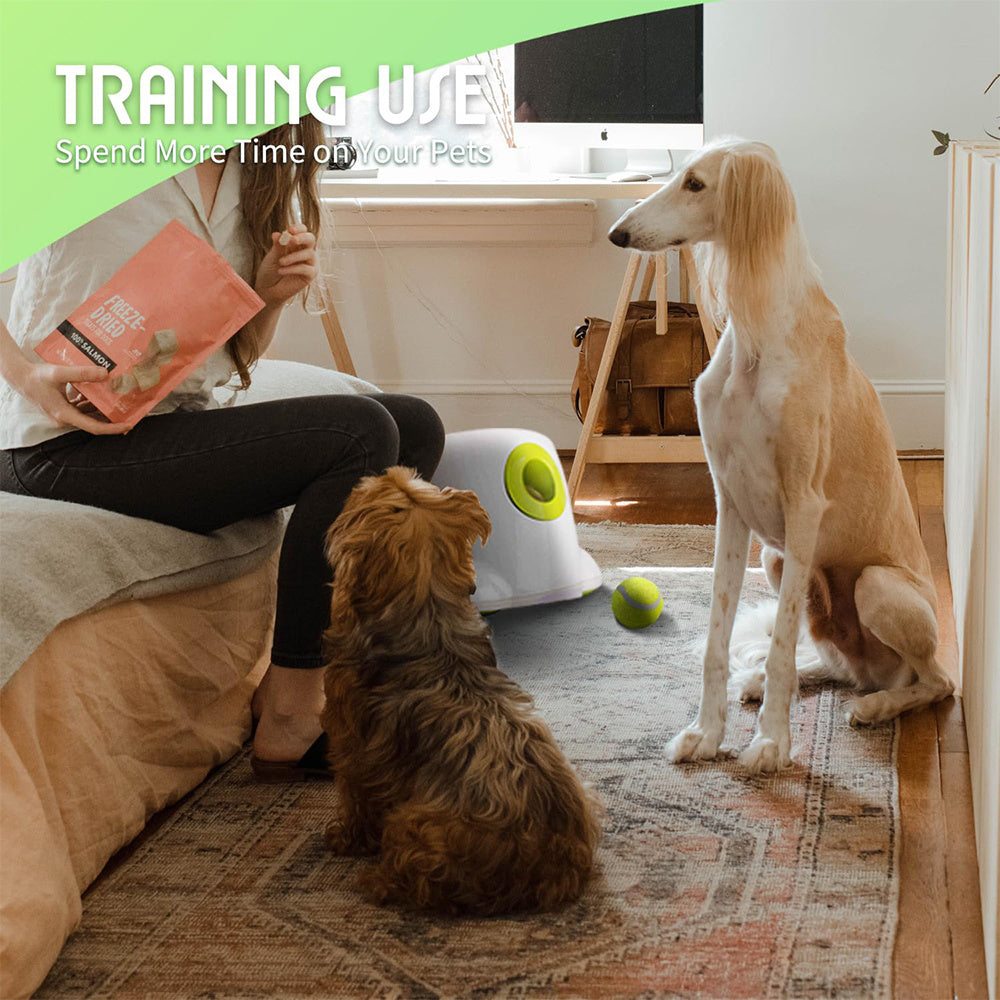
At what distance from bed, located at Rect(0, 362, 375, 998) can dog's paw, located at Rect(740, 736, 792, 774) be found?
858 mm

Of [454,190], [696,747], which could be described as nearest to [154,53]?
[454,190]

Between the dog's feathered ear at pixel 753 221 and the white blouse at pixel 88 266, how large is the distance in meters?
0.79

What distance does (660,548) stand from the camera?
3363mm

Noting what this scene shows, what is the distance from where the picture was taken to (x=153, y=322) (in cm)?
185

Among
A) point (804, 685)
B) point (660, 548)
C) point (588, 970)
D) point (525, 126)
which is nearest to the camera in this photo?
point (588, 970)

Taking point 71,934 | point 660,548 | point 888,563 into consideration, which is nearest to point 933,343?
point 660,548

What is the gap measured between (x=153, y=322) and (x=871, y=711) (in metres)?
1.37

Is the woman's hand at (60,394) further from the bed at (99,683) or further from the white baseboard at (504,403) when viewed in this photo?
the white baseboard at (504,403)

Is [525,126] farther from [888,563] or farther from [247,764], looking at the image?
[247,764]

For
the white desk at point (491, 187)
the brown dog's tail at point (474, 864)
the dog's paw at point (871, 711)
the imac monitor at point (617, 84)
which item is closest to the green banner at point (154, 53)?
the imac monitor at point (617, 84)

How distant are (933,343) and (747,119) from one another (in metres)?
0.96

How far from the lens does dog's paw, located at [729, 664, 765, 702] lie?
2348 millimetres

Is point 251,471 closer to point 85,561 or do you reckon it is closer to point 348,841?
point 85,561

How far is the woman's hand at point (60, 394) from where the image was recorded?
6.00 feet
